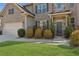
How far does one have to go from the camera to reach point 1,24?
59.9 ft

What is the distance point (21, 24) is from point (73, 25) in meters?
4.23

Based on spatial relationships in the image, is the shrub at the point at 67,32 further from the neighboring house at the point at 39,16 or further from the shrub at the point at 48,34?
the neighboring house at the point at 39,16

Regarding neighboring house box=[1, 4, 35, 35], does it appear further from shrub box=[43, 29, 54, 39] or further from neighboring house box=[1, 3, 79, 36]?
shrub box=[43, 29, 54, 39]

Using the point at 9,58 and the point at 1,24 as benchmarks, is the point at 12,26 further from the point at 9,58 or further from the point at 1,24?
the point at 9,58

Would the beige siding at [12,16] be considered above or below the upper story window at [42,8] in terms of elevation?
below

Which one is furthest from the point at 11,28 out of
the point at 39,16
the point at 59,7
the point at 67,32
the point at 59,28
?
the point at 67,32

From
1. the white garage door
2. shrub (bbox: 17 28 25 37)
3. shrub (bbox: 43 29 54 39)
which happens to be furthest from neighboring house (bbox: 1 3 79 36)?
shrub (bbox: 43 29 54 39)

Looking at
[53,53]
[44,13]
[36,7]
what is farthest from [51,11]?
[53,53]

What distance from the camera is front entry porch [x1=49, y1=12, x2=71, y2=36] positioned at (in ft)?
51.8

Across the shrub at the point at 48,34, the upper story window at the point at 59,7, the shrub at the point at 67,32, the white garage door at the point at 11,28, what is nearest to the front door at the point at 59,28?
the upper story window at the point at 59,7

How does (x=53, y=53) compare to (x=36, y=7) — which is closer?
(x=53, y=53)

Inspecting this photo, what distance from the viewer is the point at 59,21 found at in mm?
16500

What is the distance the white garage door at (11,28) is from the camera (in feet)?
53.2

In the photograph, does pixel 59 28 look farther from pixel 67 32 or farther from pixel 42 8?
pixel 42 8
